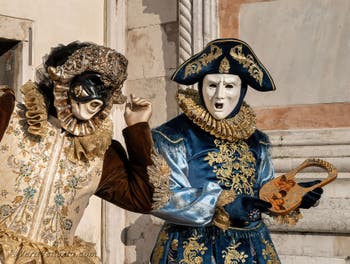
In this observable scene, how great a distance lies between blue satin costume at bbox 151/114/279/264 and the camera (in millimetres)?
2963

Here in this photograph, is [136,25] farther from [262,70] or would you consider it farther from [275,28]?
[262,70]

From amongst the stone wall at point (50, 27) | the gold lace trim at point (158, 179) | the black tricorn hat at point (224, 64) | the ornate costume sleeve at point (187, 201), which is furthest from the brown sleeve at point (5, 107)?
the stone wall at point (50, 27)

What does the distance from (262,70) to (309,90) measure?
35.1 inches

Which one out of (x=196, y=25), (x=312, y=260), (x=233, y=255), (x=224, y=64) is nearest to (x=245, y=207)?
(x=233, y=255)

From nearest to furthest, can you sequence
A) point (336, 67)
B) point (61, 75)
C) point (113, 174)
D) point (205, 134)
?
1. point (61, 75)
2. point (113, 174)
3. point (205, 134)
4. point (336, 67)

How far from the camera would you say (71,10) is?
14.1 ft

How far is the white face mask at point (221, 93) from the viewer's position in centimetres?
312

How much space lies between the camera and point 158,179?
2.30 meters

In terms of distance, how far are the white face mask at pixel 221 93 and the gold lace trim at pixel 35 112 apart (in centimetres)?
109

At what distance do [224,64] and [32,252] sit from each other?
1.35m

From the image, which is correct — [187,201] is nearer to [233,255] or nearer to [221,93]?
[233,255]

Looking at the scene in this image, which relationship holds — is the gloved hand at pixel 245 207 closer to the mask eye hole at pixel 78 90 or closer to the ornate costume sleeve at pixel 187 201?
the ornate costume sleeve at pixel 187 201

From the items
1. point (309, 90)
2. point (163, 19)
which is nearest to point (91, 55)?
point (309, 90)

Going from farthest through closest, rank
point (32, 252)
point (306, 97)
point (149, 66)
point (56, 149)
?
1. point (149, 66)
2. point (306, 97)
3. point (56, 149)
4. point (32, 252)
